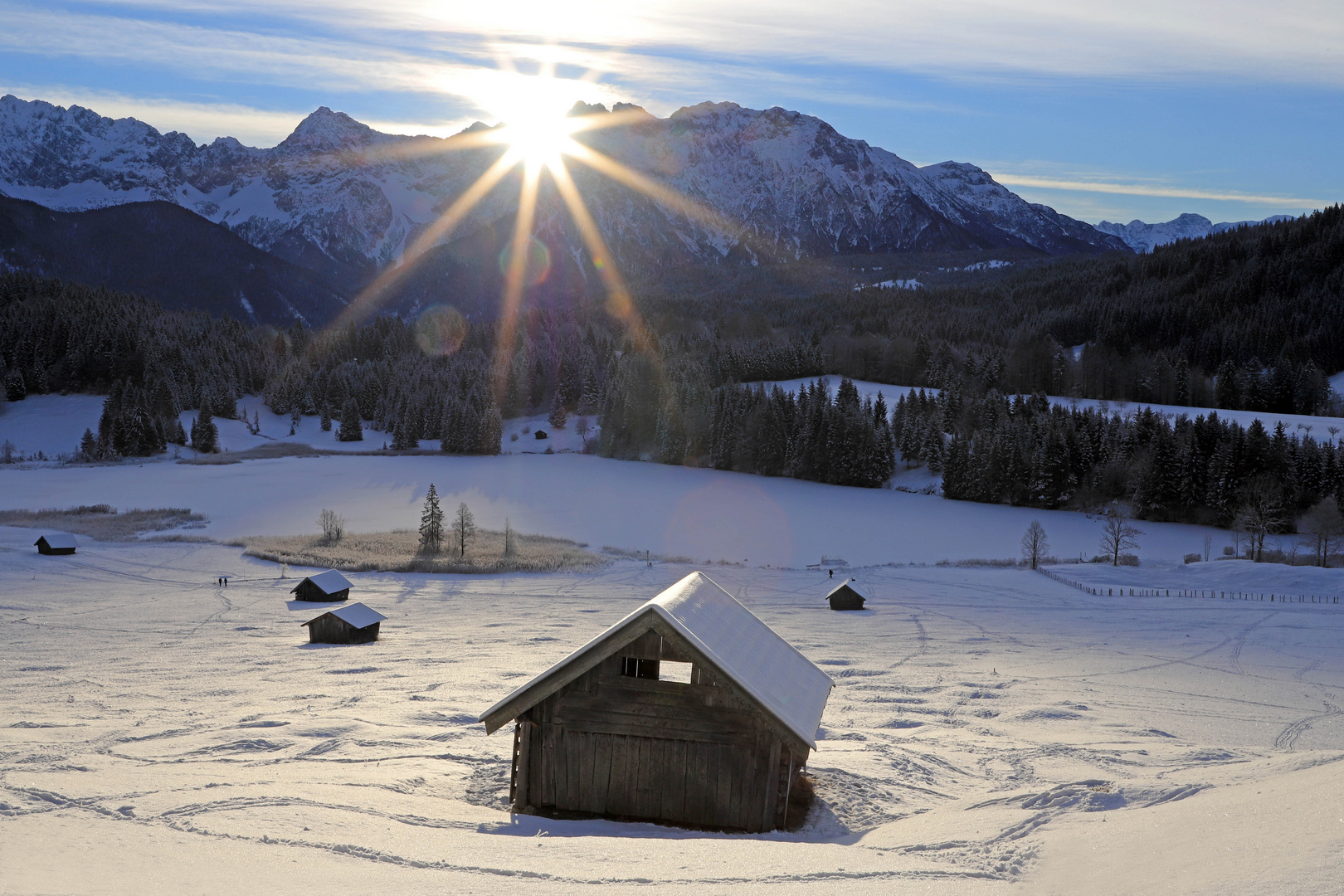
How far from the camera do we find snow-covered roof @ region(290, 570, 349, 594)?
44219 millimetres

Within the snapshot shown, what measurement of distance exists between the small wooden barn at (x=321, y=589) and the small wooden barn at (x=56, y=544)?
2069cm

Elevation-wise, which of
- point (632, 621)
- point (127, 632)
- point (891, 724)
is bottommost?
point (127, 632)

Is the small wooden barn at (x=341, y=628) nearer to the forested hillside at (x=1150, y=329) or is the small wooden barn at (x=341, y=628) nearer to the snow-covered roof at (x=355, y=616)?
the snow-covered roof at (x=355, y=616)

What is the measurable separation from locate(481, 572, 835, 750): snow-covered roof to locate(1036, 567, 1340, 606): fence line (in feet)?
121

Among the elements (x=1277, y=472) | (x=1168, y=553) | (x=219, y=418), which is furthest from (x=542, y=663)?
(x=219, y=418)

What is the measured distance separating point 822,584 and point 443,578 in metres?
22.5

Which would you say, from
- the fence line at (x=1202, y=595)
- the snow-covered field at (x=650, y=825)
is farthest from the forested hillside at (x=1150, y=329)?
the snow-covered field at (x=650, y=825)

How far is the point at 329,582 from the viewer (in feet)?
147

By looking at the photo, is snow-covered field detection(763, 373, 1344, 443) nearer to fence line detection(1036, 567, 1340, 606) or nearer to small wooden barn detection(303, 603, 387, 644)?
fence line detection(1036, 567, 1340, 606)

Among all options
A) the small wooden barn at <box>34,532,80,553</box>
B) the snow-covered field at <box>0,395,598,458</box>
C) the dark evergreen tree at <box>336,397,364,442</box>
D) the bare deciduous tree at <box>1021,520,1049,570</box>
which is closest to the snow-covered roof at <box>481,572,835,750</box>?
the bare deciduous tree at <box>1021,520,1049,570</box>

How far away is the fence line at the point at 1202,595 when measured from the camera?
45438 mm

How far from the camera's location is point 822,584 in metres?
53.2

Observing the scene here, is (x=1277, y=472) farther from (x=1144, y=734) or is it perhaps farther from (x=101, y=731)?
(x=101, y=731)

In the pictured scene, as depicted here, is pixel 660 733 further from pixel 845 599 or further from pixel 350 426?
pixel 350 426
